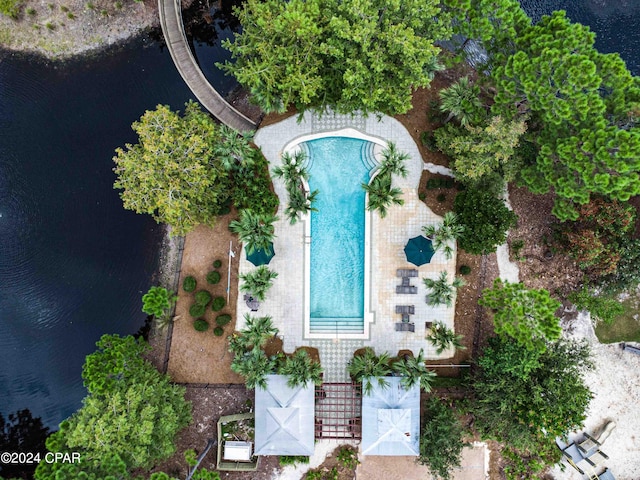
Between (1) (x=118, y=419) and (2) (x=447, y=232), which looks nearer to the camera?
(1) (x=118, y=419)

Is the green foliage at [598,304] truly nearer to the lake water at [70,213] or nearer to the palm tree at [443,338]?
the palm tree at [443,338]

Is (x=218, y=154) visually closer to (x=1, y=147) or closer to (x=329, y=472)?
(x=1, y=147)

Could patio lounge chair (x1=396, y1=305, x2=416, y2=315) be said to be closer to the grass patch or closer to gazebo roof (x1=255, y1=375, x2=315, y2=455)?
gazebo roof (x1=255, y1=375, x2=315, y2=455)

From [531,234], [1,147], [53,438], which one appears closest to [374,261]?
[531,234]

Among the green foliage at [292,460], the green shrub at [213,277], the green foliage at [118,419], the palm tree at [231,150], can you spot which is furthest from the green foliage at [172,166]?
the green foliage at [292,460]

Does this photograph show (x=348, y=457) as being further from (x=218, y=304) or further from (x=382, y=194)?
(x=382, y=194)

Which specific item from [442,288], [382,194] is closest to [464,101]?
[382,194]
